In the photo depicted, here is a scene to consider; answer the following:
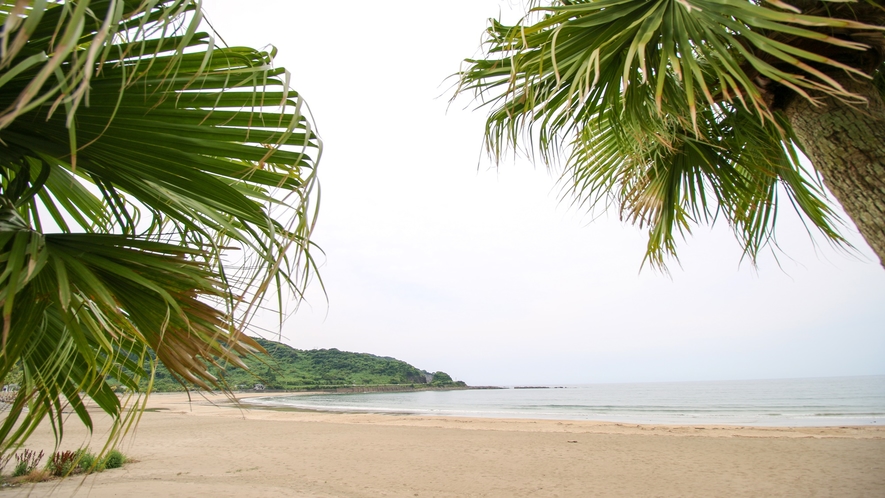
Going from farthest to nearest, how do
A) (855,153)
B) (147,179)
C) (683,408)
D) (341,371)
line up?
1. (341,371)
2. (683,408)
3. (855,153)
4. (147,179)

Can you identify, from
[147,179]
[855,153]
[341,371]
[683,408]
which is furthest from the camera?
[341,371]

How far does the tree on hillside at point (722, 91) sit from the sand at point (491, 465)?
311 cm

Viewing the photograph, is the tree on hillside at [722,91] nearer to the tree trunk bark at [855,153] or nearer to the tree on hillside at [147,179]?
the tree trunk bark at [855,153]

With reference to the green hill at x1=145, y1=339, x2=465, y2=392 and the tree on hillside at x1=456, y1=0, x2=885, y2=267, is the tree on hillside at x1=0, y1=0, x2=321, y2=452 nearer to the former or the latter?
the tree on hillside at x1=456, y1=0, x2=885, y2=267

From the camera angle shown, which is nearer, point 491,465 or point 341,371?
point 491,465

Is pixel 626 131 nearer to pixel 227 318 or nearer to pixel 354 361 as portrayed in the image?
pixel 227 318

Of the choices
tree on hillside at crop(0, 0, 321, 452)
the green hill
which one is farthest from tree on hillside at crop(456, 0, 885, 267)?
the green hill

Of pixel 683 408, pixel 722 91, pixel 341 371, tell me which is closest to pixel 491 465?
pixel 722 91

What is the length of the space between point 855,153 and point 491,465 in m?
6.71

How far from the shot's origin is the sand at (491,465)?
5.69 meters

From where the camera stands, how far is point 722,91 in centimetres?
201

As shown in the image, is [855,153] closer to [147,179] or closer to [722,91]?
[722,91]

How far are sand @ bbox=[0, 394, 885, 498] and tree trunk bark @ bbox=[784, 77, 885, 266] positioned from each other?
382cm

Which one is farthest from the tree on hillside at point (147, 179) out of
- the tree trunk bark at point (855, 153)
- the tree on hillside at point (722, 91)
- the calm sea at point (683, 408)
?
the calm sea at point (683, 408)
